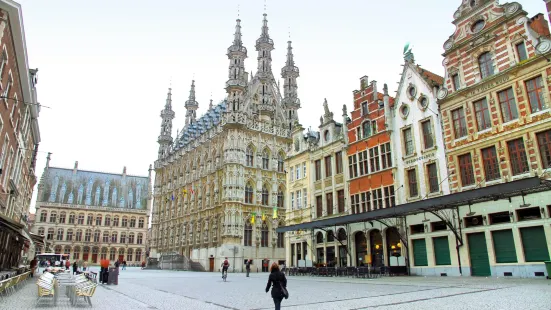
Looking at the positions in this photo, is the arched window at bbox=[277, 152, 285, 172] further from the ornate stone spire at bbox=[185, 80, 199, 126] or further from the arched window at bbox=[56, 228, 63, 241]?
the arched window at bbox=[56, 228, 63, 241]

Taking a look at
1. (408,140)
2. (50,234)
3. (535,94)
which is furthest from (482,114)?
(50,234)

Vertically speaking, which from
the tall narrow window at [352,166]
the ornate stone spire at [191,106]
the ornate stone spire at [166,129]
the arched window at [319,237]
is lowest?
the arched window at [319,237]

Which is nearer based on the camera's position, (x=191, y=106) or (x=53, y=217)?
(x=191, y=106)

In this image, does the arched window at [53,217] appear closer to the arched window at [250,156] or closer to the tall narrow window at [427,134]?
the arched window at [250,156]

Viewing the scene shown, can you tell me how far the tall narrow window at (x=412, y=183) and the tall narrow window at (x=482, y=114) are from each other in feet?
16.9

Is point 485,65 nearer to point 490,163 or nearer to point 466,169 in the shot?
point 490,163

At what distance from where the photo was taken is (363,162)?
29.6 meters

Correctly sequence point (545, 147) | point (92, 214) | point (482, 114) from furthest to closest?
point (92, 214)
point (482, 114)
point (545, 147)

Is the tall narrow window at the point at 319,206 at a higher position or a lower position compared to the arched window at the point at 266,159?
lower

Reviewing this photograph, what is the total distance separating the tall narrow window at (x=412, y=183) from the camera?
84.8 ft

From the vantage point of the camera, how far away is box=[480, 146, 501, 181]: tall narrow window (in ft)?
70.3

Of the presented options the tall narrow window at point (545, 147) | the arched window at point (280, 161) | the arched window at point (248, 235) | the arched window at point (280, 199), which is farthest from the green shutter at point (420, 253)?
the arched window at point (280, 161)

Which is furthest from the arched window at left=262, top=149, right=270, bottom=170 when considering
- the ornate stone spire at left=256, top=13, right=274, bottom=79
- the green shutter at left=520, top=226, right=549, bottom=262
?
the green shutter at left=520, top=226, right=549, bottom=262

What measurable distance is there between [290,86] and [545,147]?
43.6 metres
